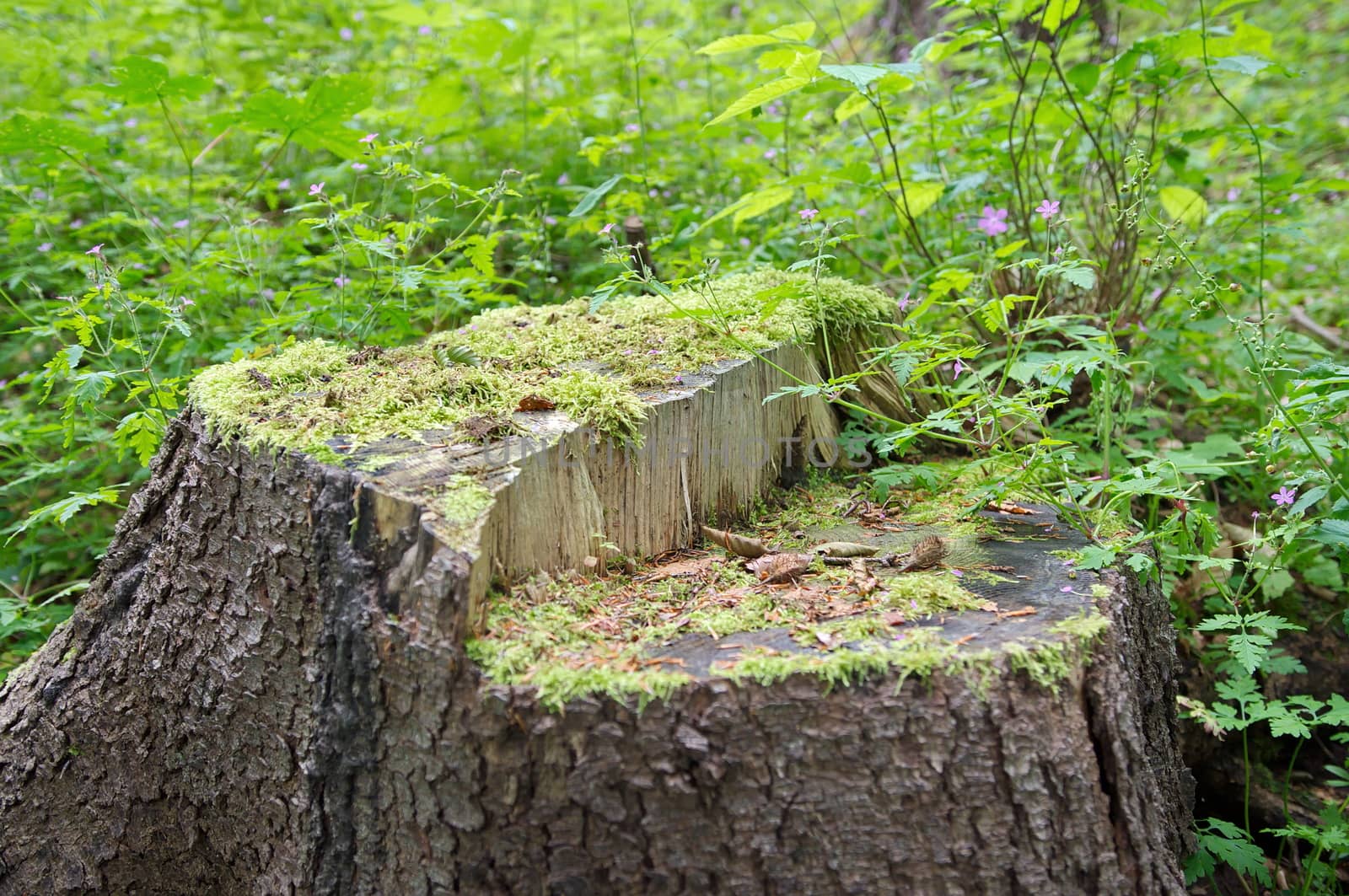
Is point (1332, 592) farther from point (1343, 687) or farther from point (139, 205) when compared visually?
point (139, 205)

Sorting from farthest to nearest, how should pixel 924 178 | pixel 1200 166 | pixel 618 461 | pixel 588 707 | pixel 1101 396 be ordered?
1. pixel 1200 166
2. pixel 924 178
3. pixel 1101 396
4. pixel 618 461
5. pixel 588 707

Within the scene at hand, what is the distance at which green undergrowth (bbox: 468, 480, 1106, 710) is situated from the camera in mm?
1470

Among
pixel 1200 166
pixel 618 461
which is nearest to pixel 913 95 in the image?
pixel 1200 166

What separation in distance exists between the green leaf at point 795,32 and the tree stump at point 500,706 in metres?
0.95

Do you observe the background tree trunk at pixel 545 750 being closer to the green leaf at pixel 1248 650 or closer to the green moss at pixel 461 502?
the green moss at pixel 461 502

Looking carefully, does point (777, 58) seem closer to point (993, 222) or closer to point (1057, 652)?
point (993, 222)

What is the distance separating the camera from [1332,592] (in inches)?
113

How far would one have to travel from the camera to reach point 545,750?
1.47 m

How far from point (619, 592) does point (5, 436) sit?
6.97ft

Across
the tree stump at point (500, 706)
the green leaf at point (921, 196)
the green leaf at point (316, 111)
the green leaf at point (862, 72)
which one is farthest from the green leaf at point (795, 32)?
the green leaf at point (316, 111)

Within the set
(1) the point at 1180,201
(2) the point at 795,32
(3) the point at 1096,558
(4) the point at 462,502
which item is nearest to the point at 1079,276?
(3) the point at 1096,558

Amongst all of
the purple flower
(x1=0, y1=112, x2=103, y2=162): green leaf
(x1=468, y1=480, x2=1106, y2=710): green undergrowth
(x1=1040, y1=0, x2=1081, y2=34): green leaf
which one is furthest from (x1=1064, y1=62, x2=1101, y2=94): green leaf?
(x1=0, y1=112, x2=103, y2=162): green leaf

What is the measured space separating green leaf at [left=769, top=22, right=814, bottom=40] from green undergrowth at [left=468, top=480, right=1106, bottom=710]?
4.83 feet

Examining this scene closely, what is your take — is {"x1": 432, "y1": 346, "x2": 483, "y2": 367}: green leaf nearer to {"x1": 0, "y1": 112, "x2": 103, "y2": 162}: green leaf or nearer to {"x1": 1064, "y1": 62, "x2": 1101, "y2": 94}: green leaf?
{"x1": 0, "y1": 112, "x2": 103, "y2": 162}: green leaf
